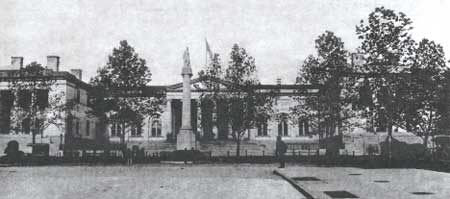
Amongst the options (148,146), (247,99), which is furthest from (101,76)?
(247,99)

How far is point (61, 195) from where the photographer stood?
12.2m

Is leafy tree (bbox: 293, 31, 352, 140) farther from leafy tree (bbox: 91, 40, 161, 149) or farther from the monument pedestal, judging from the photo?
leafy tree (bbox: 91, 40, 161, 149)

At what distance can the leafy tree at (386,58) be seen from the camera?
2553 centimetres

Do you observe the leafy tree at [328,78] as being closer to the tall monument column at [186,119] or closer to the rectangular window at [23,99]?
the tall monument column at [186,119]

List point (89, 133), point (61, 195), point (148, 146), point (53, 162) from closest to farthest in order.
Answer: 1. point (61, 195)
2. point (53, 162)
3. point (148, 146)
4. point (89, 133)

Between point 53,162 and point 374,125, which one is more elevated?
point 374,125

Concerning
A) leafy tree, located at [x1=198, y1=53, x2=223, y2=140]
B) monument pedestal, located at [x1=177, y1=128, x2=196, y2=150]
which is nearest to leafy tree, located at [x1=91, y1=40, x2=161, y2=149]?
leafy tree, located at [x1=198, y1=53, x2=223, y2=140]

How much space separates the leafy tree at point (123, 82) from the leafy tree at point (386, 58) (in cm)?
2800

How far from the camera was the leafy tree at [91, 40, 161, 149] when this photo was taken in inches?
1928

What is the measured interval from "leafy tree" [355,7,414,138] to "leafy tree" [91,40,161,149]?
28004 millimetres

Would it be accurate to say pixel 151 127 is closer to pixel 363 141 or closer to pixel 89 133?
pixel 89 133

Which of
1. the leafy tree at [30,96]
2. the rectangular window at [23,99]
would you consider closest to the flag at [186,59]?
the leafy tree at [30,96]

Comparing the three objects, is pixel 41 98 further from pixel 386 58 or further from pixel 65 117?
pixel 386 58

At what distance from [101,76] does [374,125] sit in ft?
102
